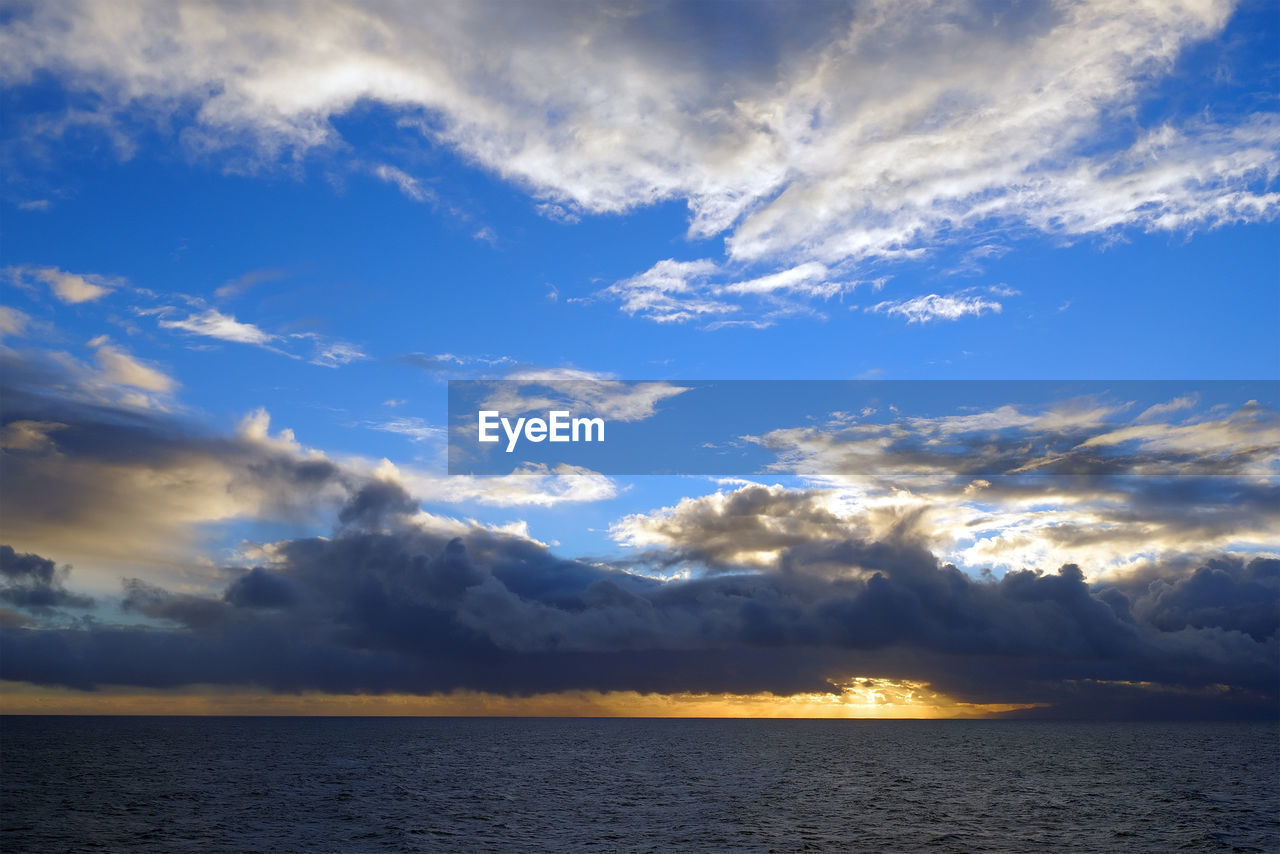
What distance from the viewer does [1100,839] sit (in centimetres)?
8531

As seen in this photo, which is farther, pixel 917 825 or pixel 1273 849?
pixel 917 825

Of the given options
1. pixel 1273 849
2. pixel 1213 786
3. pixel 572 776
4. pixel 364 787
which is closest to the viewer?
pixel 1273 849

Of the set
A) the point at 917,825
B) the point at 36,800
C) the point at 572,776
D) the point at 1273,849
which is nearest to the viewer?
the point at 1273,849

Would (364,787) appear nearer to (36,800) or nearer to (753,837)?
(36,800)

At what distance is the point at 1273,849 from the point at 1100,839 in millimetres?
14595

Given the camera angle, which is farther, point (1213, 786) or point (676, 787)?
point (1213, 786)

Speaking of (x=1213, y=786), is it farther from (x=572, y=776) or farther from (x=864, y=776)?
(x=572, y=776)

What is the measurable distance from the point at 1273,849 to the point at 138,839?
108m

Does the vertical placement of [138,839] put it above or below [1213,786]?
above

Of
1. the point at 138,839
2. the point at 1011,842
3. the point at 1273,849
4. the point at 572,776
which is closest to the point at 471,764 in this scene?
the point at 572,776

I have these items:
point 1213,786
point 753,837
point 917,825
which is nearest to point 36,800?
point 753,837

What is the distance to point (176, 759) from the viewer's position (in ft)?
636

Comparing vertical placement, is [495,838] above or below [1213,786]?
above

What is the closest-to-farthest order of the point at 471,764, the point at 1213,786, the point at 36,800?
Result: the point at 36,800 → the point at 1213,786 → the point at 471,764
